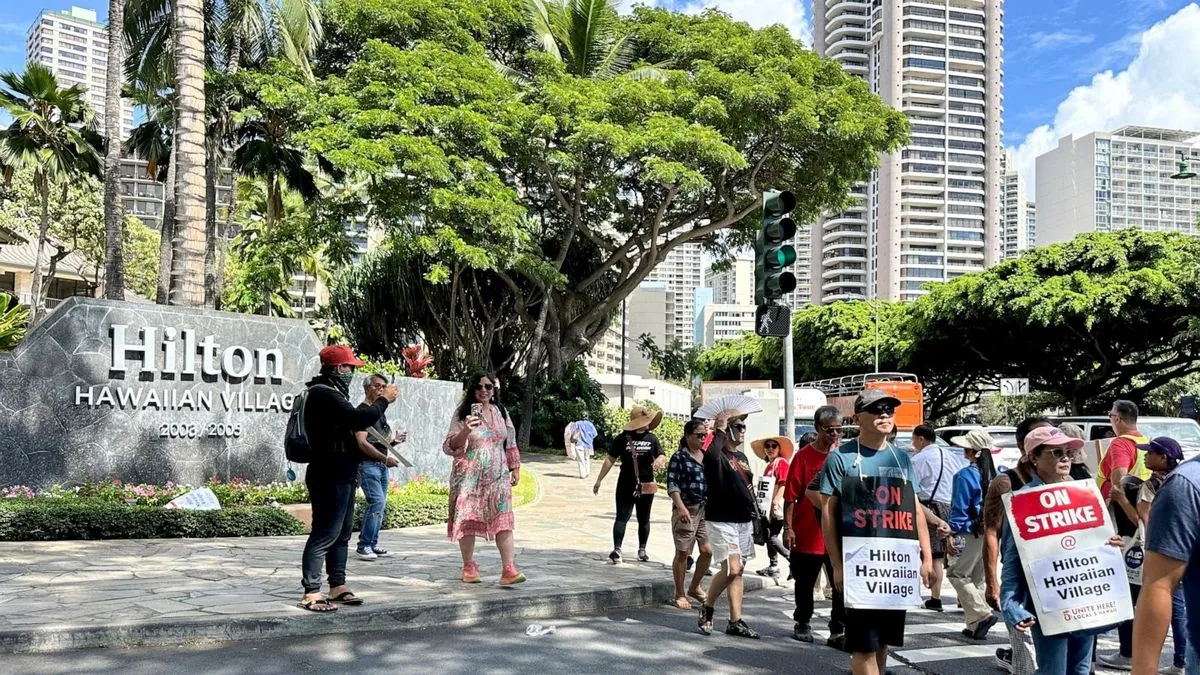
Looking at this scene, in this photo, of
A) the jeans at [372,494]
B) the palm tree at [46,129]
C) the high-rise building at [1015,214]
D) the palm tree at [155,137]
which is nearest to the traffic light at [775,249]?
the jeans at [372,494]

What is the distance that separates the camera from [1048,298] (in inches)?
1278

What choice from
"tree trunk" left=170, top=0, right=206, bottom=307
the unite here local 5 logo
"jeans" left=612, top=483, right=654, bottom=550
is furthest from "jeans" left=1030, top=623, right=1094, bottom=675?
"tree trunk" left=170, top=0, right=206, bottom=307

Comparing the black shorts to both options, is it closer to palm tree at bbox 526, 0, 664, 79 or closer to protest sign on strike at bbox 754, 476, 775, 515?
protest sign on strike at bbox 754, 476, 775, 515

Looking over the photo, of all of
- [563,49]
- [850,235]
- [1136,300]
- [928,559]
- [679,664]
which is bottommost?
[679,664]

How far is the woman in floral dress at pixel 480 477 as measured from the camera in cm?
774

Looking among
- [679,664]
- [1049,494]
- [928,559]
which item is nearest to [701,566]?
[679,664]

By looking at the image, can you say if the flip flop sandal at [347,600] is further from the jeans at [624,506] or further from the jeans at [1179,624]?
the jeans at [1179,624]

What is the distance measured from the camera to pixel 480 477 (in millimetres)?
7812

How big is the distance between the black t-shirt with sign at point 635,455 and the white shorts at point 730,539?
2750 mm

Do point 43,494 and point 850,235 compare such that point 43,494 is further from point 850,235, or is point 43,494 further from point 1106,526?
point 850,235

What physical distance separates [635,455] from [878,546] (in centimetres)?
520

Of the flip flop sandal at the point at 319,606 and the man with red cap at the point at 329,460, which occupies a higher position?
the man with red cap at the point at 329,460

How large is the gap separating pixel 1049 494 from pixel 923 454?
370 cm

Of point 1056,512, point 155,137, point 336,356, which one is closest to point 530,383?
point 155,137
